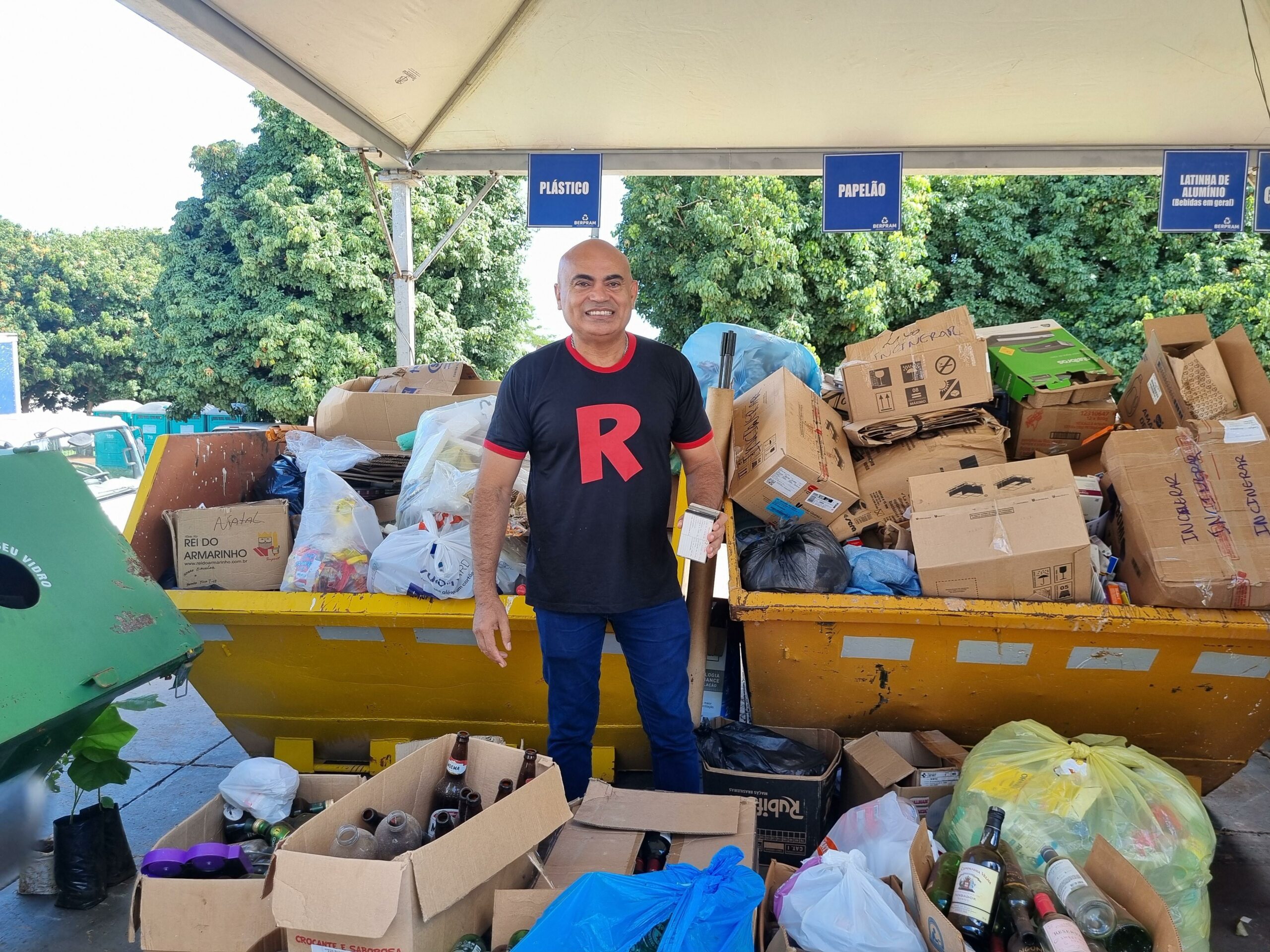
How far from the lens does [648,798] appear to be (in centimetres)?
239

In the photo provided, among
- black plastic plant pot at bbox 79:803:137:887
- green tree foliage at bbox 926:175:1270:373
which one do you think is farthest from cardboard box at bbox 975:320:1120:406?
green tree foliage at bbox 926:175:1270:373

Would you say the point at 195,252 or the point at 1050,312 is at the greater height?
the point at 195,252

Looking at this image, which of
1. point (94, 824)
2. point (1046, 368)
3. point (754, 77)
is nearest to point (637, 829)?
point (94, 824)

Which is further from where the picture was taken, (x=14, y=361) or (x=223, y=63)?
(x=14, y=361)

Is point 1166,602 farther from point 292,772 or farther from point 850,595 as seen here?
point 292,772

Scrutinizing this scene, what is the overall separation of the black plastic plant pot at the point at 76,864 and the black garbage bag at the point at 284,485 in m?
1.29

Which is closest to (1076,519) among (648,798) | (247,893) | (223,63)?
(648,798)

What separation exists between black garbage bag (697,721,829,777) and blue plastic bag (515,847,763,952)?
42.8 inches

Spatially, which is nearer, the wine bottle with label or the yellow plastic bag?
the wine bottle with label

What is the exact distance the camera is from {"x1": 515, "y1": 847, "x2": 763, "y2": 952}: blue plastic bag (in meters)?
1.54

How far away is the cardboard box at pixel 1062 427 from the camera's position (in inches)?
136

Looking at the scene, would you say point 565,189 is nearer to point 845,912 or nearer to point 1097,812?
point 1097,812

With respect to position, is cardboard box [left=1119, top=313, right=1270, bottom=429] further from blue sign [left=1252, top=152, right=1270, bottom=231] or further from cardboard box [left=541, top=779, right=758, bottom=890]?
blue sign [left=1252, top=152, right=1270, bottom=231]

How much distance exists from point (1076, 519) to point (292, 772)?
8.46 feet
